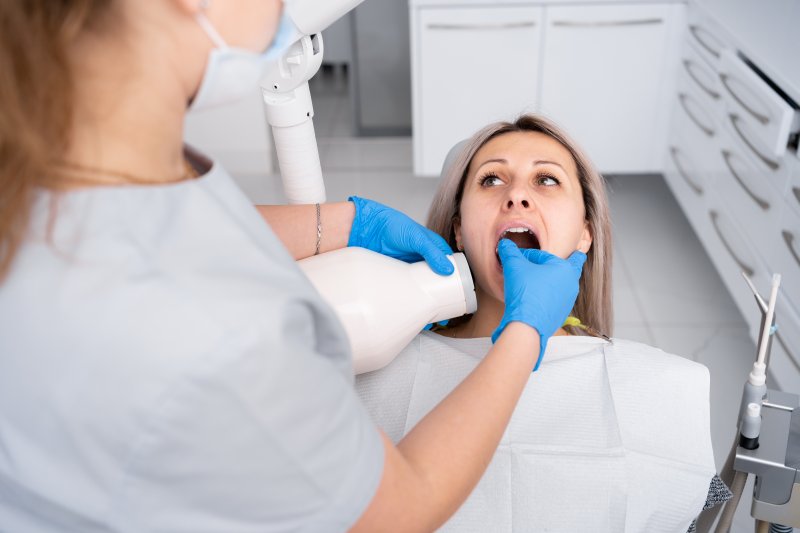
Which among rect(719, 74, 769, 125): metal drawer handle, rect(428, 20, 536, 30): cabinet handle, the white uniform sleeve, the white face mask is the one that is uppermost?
the white face mask

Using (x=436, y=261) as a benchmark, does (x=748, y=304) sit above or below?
below

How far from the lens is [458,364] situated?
1.25m

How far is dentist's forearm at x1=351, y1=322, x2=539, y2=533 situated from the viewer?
2.36 feet

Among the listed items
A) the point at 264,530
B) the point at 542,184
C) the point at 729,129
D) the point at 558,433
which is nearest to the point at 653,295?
the point at 729,129

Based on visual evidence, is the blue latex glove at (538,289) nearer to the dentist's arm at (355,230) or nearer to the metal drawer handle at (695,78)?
the dentist's arm at (355,230)

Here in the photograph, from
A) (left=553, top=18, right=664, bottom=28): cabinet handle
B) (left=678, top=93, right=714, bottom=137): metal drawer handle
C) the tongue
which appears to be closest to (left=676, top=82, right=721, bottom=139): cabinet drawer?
(left=678, top=93, right=714, bottom=137): metal drawer handle

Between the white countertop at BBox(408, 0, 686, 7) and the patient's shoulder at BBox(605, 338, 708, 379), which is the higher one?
the white countertop at BBox(408, 0, 686, 7)

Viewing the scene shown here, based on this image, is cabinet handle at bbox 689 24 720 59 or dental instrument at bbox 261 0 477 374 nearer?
dental instrument at bbox 261 0 477 374

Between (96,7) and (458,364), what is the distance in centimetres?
82

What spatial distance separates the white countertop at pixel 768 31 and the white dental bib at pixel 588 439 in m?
1.04

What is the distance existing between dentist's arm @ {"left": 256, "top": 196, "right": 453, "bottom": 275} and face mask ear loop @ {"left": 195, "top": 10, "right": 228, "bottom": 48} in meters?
0.53

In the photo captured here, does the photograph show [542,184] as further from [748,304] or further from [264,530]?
[748,304]

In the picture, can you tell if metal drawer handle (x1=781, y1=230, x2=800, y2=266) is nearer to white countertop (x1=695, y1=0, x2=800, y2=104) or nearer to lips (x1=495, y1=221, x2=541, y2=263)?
white countertop (x1=695, y1=0, x2=800, y2=104)

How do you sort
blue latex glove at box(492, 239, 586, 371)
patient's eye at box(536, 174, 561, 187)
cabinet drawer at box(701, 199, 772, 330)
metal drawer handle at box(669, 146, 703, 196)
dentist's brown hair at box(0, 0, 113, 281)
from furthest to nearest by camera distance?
metal drawer handle at box(669, 146, 703, 196) < cabinet drawer at box(701, 199, 772, 330) < patient's eye at box(536, 174, 561, 187) < blue latex glove at box(492, 239, 586, 371) < dentist's brown hair at box(0, 0, 113, 281)
